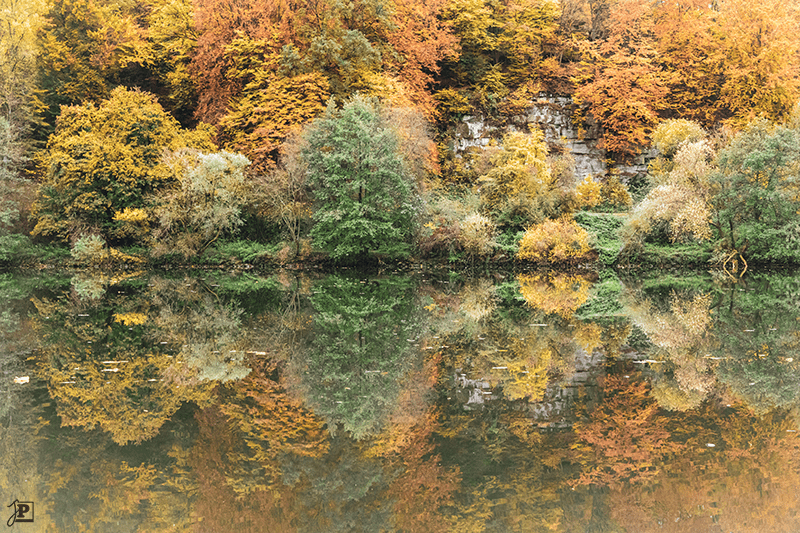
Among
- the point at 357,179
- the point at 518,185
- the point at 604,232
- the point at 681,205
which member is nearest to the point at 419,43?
the point at 518,185

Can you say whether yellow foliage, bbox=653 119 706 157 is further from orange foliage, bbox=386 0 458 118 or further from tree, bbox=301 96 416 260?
tree, bbox=301 96 416 260

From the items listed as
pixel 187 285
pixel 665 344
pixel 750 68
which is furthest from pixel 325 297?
pixel 750 68

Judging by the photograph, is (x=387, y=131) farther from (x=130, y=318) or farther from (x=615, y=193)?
(x=130, y=318)

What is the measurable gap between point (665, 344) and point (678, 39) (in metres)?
32.7

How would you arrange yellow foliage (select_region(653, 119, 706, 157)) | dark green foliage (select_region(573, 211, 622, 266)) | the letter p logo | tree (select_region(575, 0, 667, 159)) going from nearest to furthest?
the letter p logo < dark green foliage (select_region(573, 211, 622, 266)) < yellow foliage (select_region(653, 119, 706, 157)) < tree (select_region(575, 0, 667, 159))

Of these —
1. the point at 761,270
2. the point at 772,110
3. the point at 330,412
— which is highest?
the point at 772,110

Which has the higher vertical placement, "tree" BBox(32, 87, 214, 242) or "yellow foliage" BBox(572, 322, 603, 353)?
"yellow foliage" BBox(572, 322, 603, 353)

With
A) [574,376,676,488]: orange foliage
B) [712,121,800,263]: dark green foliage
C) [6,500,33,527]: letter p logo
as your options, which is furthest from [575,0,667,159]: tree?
[6,500,33,527]: letter p logo

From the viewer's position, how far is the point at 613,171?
35750mm

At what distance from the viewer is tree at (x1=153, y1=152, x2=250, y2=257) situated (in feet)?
86.3

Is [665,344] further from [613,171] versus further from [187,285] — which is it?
[613,171]

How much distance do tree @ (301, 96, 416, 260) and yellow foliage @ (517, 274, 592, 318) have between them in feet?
20.1

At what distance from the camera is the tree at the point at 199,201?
2630 centimetres

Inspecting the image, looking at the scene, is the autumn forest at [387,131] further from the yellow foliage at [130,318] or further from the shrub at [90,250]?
the yellow foliage at [130,318]
